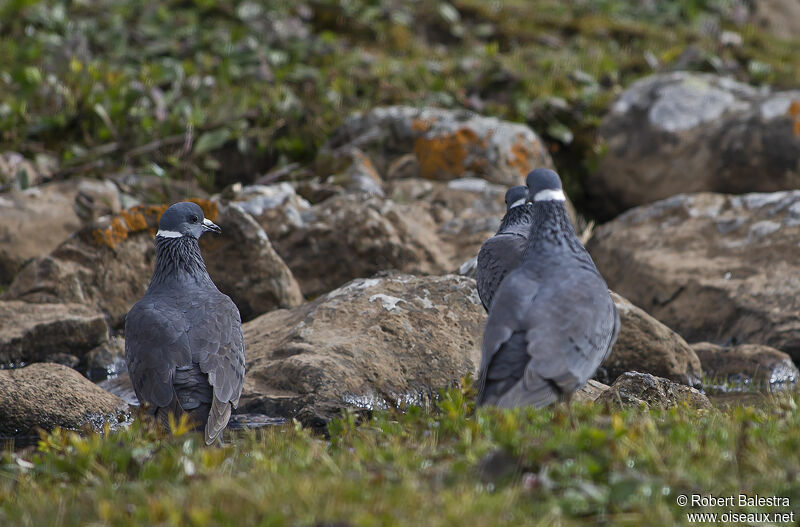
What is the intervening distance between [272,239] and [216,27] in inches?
253

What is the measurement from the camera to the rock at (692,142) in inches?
430

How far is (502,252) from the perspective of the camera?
6723 millimetres

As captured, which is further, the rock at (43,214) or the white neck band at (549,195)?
the rock at (43,214)

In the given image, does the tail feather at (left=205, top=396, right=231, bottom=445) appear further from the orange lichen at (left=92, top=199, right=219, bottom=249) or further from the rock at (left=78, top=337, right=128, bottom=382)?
the orange lichen at (left=92, top=199, right=219, bottom=249)

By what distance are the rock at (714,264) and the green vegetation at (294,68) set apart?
2314mm

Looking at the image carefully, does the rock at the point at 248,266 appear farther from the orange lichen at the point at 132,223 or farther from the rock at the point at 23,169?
the rock at the point at 23,169

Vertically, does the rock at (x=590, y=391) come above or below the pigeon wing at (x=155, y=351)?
below

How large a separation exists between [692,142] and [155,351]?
7820 millimetres

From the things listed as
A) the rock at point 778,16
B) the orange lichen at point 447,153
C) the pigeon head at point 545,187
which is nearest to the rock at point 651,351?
the pigeon head at point 545,187

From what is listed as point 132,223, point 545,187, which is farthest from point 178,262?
point 132,223

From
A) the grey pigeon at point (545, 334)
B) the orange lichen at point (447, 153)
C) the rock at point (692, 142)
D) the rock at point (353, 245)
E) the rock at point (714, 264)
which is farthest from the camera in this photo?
the orange lichen at point (447, 153)

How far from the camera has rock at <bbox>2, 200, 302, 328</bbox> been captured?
888cm

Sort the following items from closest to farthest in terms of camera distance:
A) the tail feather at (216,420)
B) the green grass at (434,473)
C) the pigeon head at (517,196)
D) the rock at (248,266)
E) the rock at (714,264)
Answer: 1. the green grass at (434,473)
2. the tail feather at (216,420)
3. the pigeon head at (517,196)
4. the rock at (714,264)
5. the rock at (248,266)

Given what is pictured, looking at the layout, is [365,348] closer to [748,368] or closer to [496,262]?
[496,262]
